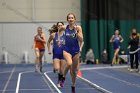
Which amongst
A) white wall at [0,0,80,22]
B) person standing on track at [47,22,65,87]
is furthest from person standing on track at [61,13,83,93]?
white wall at [0,0,80,22]

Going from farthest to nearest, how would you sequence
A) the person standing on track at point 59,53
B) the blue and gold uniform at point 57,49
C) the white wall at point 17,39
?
the white wall at point 17,39
the blue and gold uniform at point 57,49
the person standing on track at point 59,53

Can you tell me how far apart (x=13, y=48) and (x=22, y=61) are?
3.67 ft

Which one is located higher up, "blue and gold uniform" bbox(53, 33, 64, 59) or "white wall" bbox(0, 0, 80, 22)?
"white wall" bbox(0, 0, 80, 22)

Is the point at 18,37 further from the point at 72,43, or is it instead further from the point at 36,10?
the point at 72,43

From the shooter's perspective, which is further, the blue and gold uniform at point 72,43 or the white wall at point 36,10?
the white wall at point 36,10

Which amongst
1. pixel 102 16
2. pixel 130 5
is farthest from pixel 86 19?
pixel 130 5

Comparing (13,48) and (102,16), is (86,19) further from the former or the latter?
(13,48)

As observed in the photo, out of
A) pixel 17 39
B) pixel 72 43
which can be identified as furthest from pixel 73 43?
pixel 17 39

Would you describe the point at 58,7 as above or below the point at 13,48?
above

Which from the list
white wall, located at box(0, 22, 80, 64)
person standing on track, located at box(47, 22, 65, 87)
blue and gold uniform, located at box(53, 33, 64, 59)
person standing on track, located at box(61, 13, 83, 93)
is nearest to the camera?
person standing on track, located at box(61, 13, 83, 93)

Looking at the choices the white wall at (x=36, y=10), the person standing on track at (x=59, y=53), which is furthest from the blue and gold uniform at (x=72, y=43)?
the white wall at (x=36, y=10)

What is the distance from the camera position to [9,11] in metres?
32.9

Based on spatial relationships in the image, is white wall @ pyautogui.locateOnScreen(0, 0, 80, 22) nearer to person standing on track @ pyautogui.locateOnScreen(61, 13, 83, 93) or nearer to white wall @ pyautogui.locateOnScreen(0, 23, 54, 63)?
white wall @ pyautogui.locateOnScreen(0, 23, 54, 63)

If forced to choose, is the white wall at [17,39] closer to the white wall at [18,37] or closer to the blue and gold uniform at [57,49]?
the white wall at [18,37]
